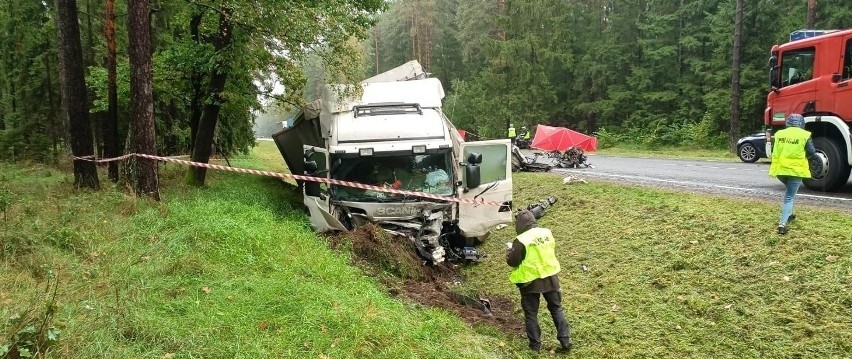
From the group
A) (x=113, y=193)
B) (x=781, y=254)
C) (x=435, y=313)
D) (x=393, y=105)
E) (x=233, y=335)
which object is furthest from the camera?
(x=393, y=105)

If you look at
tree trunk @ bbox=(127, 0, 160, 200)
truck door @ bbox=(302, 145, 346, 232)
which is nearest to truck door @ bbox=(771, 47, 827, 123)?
truck door @ bbox=(302, 145, 346, 232)

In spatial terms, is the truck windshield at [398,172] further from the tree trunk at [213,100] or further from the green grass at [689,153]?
the green grass at [689,153]

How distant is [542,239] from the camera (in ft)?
17.9

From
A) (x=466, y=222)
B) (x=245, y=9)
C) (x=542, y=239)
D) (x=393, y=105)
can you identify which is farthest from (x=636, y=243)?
(x=245, y=9)

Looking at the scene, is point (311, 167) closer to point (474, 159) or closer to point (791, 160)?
point (474, 159)

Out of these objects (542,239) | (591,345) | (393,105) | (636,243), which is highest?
(393,105)

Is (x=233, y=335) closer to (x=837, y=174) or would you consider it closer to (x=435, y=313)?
(x=435, y=313)

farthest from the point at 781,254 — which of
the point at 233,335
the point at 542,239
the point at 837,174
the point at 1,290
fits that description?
the point at 1,290

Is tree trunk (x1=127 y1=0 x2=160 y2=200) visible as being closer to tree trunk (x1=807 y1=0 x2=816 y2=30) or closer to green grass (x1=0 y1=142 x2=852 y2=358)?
green grass (x1=0 y1=142 x2=852 y2=358)

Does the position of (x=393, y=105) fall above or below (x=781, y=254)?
above

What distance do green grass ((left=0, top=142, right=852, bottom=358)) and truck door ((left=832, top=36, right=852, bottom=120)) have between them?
250 cm

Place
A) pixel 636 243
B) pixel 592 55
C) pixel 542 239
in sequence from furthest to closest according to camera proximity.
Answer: pixel 592 55 < pixel 636 243 < pixel 542 239

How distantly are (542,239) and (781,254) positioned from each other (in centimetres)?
300

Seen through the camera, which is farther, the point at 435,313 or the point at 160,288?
the point at 435,313
